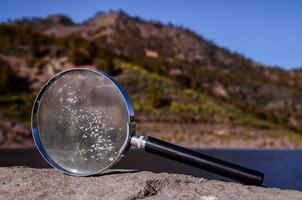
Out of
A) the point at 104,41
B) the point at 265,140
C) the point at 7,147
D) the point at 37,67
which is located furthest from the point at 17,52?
the point at 104,41

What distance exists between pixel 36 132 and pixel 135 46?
6892cm

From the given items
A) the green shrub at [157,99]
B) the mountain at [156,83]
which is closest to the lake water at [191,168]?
the mountain at [156,83]

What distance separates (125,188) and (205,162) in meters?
0.71

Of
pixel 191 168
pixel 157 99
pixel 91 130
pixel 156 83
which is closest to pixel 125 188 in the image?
pixel 91 130

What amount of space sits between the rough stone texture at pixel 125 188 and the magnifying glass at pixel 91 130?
13 cm

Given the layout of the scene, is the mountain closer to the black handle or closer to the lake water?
the lake water

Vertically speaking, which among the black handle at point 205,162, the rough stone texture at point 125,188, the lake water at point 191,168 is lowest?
the lake water at point 191,168

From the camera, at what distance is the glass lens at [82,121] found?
4.05 metres

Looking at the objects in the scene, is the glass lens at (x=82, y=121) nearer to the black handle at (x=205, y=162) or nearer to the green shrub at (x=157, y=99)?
the black handle at (x=205, y=162)

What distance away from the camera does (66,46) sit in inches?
1806

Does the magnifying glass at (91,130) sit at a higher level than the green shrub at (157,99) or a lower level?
lower

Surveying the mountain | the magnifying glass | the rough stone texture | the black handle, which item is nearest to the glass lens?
the magnifying glass

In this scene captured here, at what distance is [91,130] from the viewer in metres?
4.07

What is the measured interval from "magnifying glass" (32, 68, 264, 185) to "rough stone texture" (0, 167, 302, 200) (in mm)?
134
